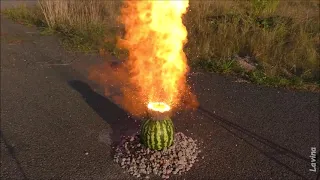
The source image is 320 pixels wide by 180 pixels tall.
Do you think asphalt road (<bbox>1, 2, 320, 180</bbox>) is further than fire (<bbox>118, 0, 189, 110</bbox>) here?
No

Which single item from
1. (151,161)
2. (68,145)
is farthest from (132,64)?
(151,161)

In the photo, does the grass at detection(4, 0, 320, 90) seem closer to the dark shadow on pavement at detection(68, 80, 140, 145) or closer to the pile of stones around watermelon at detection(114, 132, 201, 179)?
the dark shadow on pavement at detection(68, 80, 140, 145)

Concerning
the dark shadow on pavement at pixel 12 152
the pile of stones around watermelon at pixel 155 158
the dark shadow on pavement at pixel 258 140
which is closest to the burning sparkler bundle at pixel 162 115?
the pile of stones around watermelon at pixel 155 158

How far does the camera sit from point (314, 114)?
7789 mm

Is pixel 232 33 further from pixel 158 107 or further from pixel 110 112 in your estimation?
pixel 158 107

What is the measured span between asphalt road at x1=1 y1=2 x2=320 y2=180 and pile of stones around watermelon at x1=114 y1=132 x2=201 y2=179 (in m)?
0.15

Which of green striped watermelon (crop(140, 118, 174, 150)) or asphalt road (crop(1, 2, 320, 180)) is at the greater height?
green striped watermelon (crop(140, 118, 174, 150))

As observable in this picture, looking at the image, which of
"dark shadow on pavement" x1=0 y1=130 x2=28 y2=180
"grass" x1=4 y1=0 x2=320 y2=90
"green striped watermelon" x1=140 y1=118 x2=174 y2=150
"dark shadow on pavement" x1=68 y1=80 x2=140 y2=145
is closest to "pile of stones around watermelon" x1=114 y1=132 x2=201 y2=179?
"green striped watermelon" x1=140 y1=118 x2=174 y2=150

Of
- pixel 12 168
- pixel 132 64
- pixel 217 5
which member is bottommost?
pixel 12 168

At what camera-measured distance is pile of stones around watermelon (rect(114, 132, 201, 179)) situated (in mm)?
5727

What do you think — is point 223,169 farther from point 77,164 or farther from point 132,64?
point 132,64

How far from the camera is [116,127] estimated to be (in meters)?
7.16

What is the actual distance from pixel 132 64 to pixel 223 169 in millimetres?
5823

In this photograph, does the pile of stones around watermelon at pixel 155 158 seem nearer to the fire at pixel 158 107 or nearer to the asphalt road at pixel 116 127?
the asphalt road at pixel 116 127
